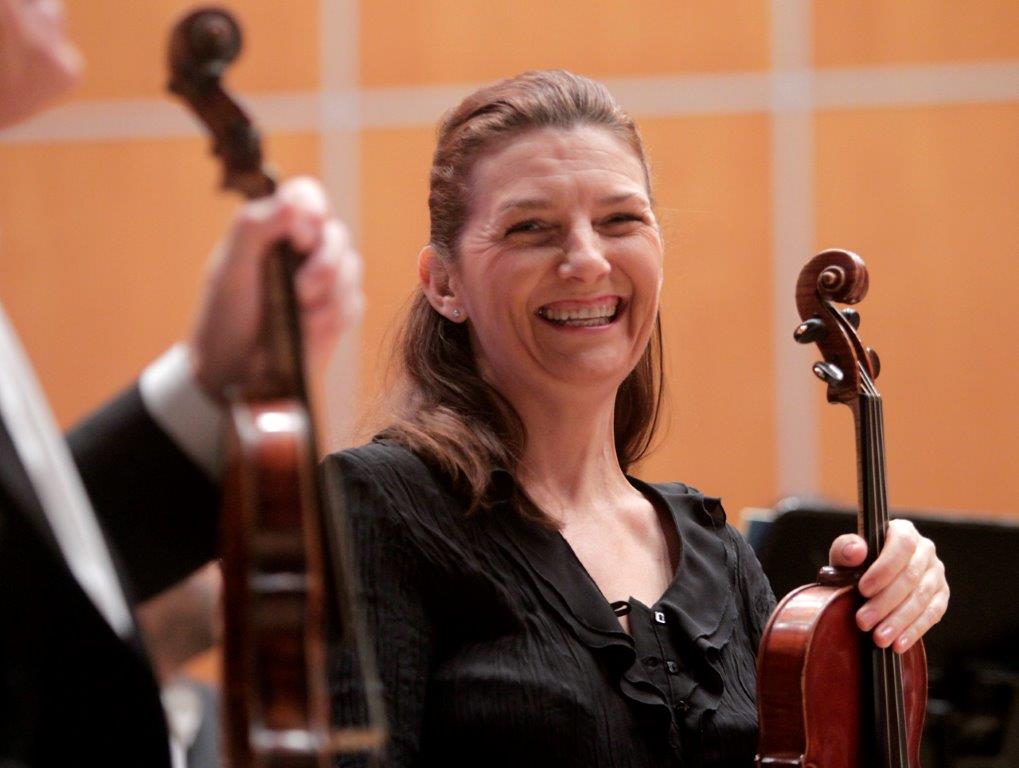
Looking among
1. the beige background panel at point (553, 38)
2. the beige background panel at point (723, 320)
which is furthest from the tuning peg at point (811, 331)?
the beige background panel at point (553, 38)

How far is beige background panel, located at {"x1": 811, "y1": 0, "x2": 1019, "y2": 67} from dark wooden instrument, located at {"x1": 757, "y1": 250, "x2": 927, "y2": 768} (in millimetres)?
2452

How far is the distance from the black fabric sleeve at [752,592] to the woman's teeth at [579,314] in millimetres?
366

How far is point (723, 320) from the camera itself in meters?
4.00

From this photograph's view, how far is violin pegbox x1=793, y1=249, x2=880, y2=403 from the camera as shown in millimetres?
1683

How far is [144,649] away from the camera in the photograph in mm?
834

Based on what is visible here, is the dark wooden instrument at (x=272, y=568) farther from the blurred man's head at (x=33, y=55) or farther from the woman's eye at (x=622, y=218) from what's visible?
the woman's eye at (x=622, y=218)

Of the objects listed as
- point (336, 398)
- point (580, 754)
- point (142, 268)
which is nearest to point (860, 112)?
point (336, 398)

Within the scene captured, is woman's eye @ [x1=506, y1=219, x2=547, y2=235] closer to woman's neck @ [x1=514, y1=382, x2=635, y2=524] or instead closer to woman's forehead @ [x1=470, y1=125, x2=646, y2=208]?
woman's forehead @ [x1=470, y1=125, x2=646, y2=208]

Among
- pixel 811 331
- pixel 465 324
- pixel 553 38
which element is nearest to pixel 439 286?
pixel 465 324

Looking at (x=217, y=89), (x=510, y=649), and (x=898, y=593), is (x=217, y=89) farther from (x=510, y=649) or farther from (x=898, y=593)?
(x=898, y=593)

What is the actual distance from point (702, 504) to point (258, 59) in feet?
8.89

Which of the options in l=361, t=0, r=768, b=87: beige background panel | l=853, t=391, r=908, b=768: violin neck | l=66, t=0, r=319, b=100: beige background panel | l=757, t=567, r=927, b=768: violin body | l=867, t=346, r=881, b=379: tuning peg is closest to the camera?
l=757, t=567, r=927, b=768: violin body

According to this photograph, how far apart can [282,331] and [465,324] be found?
3.12 ft

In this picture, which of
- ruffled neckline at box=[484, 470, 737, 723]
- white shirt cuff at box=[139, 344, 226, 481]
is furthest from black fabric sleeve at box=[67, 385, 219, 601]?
ruffled neckline at box=[484, 470, 737, 723]
